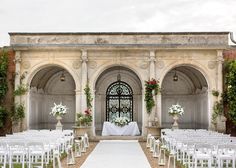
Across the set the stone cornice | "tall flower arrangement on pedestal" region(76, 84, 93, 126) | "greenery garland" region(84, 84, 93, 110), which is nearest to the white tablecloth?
"tall flower arrangement on pedestal" region(76, 84, 93, 126)

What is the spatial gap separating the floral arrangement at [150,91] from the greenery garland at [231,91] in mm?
3842

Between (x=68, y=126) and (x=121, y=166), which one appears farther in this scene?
(x=68, y=126)

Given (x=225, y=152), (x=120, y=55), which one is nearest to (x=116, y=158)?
(x=225, y=152)

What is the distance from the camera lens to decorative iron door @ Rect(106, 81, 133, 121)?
29625 mm

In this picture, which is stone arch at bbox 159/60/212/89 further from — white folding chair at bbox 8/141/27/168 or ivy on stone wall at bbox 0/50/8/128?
white folding chair at bbox 8/141/27/168

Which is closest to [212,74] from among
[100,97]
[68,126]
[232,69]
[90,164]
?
[232,69]

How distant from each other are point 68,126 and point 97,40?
7.58m

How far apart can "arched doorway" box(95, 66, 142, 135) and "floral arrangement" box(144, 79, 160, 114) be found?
4.99 m

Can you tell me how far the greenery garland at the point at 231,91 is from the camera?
77.6 feet

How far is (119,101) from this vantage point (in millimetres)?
29703

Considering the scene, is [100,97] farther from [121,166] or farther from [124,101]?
[121,166]

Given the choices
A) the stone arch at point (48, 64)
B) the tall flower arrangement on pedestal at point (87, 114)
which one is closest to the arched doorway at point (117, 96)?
the stone arch at point (48, 64)

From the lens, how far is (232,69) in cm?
2380
